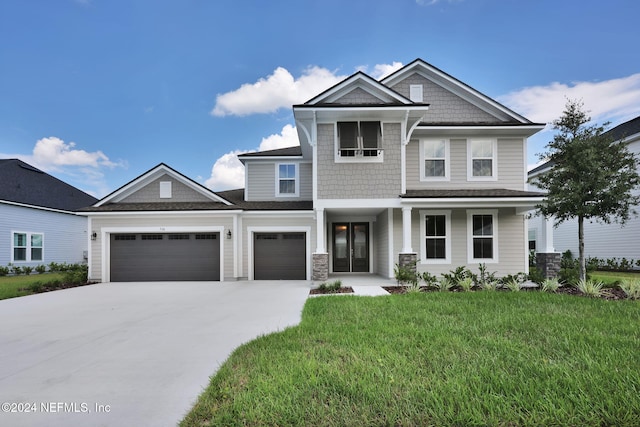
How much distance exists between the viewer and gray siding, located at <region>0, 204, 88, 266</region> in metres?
16.7

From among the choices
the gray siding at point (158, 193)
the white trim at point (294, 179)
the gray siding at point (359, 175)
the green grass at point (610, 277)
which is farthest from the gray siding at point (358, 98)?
the green grass at point (610, 277)

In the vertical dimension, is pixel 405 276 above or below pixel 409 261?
below

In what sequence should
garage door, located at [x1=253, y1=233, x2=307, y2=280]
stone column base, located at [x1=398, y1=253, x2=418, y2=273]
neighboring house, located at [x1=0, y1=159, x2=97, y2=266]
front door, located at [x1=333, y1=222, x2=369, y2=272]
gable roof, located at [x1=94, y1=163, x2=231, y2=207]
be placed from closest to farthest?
stone column base, located at [x1=398, y1=253, x2=418, y2=273], garage door, located at [x1=253, y1=233, x2=307, y2=280], gable roof, located at [x1=94, y1=163, x2=231, y2=207], front door, located at [x1=333, y1=222, x2=369, y2=272], neighboring house, located at [x1=0, y1=159, x2=97, y2=266]

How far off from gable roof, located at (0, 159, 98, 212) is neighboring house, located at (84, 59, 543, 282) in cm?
816

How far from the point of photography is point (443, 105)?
13539 mm

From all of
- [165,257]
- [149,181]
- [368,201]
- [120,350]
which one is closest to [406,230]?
[368,201]

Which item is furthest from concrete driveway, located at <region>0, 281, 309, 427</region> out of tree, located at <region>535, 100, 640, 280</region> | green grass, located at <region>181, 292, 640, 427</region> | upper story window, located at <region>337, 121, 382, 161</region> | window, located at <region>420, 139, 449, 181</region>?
tree, located at <region>535, 100, 640, 280</region>

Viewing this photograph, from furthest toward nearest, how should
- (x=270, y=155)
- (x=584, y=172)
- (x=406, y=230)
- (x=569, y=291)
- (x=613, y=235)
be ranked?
(x=613, y=235)
(x=270, y=155)
(x=406, y=230)
(x=584, y=172)
(x=569, y=291)

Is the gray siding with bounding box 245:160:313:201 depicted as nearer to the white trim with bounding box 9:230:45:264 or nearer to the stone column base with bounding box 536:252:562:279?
the stone column base with bounding box 536:252:562:279

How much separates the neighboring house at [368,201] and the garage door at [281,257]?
0.04 metres

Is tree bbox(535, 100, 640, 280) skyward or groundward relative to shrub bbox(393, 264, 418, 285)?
skyward

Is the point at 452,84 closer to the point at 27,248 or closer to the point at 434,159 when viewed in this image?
the point at 434,159

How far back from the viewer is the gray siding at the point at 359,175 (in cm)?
1170

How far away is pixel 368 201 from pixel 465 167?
4439 mm
